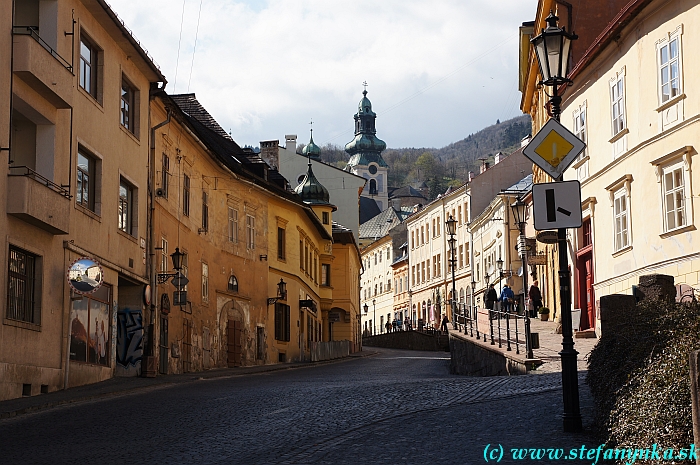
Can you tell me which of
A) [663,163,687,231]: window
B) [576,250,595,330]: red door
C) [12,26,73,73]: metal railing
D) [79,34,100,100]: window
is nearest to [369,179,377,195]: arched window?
[576,250,595,330]: red door

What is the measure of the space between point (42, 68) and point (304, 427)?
1154cm

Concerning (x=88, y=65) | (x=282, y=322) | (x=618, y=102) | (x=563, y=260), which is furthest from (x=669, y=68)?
(x=282, y=322)

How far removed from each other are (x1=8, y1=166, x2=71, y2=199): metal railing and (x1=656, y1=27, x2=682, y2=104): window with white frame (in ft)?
51.1

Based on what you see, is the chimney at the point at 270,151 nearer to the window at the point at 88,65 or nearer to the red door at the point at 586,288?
the red door at the point at 586,288

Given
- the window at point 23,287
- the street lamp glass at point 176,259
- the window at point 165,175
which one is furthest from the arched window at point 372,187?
the window at point 23,287

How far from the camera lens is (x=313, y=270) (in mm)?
59188

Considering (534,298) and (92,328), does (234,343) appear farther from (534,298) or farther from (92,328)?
(92,328)

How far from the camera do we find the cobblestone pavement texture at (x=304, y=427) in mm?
10992

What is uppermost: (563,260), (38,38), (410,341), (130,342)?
(38,38)

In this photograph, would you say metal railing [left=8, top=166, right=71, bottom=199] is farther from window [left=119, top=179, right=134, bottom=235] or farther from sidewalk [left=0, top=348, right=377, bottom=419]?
window [left=119, top=179, right=134, bottom=235]

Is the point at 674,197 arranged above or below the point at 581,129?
below

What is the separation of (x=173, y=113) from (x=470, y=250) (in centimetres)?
5362

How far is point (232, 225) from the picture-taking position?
41.0 meters

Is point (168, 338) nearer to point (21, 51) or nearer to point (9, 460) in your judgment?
point (21, 51)
